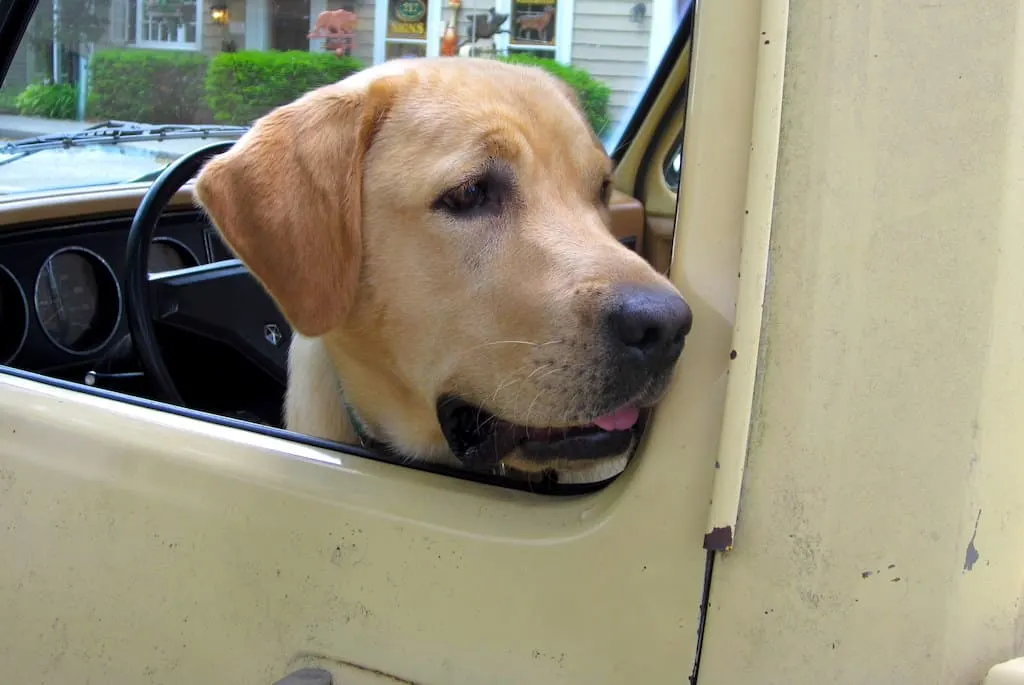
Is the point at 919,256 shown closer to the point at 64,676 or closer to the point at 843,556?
the point at 843,556

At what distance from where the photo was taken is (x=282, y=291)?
1439 mm

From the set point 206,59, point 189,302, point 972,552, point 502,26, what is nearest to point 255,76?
point 206,59

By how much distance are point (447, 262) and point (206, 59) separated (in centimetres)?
254

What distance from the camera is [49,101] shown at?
10.4ft

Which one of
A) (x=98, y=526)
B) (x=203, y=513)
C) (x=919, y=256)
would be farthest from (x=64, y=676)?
(x=919, y=256)

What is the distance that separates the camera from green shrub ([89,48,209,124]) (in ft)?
10.9

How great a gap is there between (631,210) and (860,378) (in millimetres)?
2070

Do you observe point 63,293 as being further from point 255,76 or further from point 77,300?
point 255,76

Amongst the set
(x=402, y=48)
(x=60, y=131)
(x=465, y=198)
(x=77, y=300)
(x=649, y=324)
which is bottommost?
(x=77, y=300)

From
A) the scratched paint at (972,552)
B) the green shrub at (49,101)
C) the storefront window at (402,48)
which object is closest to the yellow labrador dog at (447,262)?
the scratched paint at (972,552)

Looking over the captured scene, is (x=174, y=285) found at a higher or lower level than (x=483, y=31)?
lower

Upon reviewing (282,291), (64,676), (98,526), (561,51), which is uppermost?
(561,51)

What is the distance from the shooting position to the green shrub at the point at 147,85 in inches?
130

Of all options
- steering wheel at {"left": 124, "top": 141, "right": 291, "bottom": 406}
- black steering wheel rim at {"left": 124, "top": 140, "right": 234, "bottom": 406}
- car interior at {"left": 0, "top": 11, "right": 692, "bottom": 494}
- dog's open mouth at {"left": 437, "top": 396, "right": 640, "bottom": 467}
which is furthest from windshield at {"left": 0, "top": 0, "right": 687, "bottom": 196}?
dog's open mouth at {"left": 437, "top": 396, "right": 640, "bottom": 467}
